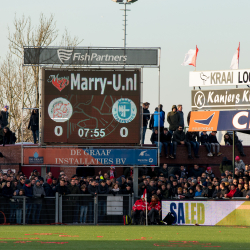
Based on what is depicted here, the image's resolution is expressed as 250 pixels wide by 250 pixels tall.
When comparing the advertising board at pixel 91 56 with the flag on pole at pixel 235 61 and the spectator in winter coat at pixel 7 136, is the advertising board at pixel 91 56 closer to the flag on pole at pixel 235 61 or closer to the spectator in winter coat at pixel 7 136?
the spectator in winter coat at pixel 7 136

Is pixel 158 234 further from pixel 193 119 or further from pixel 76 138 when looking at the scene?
pixel 193 119

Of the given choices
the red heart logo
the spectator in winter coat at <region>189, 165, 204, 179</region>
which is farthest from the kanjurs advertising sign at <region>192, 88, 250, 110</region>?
the red heart logo

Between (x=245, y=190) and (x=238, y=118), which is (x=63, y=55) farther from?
(x=238, y=118)

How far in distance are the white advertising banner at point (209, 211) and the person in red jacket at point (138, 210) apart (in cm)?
93

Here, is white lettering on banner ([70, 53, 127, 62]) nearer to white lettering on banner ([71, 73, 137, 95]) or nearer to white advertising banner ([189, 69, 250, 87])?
white lettering on banner ([71, 73, 137, 95])

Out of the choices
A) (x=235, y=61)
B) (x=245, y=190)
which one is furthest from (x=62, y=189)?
(x=235, y=61)

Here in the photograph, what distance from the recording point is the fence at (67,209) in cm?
1991

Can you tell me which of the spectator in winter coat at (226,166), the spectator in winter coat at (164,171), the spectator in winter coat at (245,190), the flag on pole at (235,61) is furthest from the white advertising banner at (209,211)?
the flag on pole at (235,61)

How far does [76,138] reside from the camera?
20.2 m

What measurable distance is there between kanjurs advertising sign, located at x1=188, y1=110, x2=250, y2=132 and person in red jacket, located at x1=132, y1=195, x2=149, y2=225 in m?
7.43

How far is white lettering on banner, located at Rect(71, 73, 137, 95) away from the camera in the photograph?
66.1 ft

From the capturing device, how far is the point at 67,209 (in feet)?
66.7

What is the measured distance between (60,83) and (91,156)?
2867 mm

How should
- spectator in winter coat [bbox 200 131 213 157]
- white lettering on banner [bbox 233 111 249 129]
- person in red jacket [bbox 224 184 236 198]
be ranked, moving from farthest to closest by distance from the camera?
spectator in winter coat [bbox 200 131 213 157] → white lettering on banner [bbox 233 111 249 129] → person in red jacket [bbox 224 184 236 198]
